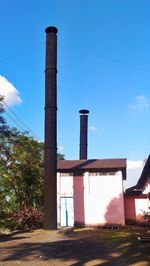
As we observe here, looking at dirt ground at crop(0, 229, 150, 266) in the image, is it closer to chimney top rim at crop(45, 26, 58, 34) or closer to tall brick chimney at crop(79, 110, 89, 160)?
chimney top rim at crop(45, 26, 58, 34)

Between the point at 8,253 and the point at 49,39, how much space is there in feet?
63.2

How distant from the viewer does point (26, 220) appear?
88.2 ft

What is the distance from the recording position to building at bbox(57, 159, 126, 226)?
2911 centimetres

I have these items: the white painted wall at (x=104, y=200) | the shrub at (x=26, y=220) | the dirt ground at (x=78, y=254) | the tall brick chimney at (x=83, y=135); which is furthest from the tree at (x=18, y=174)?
the dirt ground at (x=78, y=254)

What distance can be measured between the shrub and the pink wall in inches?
121

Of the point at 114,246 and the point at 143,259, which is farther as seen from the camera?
the point at 114,246

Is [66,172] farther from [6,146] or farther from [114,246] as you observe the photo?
[114,246]

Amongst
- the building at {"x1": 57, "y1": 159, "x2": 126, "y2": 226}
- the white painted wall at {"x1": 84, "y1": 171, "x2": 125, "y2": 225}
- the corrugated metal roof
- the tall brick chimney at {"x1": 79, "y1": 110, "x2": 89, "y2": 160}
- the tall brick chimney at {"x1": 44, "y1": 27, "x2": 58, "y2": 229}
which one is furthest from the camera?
the tall brick chimney at {"x1": 79, "y1": 110, "x2": 89, "y2": 160}

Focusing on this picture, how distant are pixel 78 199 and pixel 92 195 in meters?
1.16

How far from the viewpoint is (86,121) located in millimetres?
41281

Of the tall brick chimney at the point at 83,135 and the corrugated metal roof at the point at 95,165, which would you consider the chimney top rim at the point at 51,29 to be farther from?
the tall brick chimney at the point at 83,135

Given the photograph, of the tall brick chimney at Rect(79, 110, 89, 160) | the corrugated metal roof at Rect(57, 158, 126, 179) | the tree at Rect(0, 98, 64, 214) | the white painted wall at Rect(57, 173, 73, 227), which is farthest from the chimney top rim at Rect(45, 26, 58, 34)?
the tall brick chimney at Rect(79, 110, 89, 160)

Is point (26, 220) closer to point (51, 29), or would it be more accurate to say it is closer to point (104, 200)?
point (104, 200)

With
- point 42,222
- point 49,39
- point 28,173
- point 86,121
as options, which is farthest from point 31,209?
point 86,121
